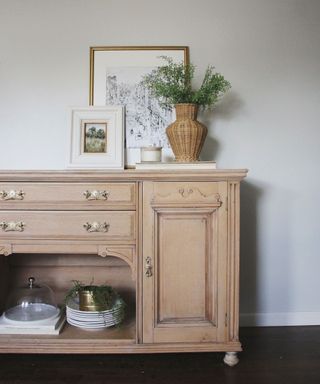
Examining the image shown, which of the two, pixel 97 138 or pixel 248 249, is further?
pixel 248 249

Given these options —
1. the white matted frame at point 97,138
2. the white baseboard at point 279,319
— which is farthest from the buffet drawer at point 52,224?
the white baseboard at point 279,319

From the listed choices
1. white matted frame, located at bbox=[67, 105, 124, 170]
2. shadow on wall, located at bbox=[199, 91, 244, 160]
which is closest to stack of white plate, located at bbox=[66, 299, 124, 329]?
white matted frame, located at bbox=[67, 105, 124, 170]

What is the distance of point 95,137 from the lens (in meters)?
2.00

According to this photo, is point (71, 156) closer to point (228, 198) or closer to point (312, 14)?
point (228, 198)

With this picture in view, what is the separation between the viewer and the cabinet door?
1.70m

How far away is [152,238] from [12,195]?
683 millimetres

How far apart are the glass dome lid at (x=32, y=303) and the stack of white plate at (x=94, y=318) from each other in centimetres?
11

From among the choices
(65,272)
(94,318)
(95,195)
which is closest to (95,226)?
(95,195)

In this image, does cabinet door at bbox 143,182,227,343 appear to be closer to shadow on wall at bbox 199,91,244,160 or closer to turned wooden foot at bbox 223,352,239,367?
turned wooden foot at bbox 223,352,239,367

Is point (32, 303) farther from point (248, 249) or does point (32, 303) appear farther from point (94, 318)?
point (248, 249)

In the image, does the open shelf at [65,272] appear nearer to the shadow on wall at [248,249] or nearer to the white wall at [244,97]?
the white wall at [244,97]

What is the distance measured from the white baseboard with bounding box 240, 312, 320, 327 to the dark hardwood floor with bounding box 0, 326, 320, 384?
0.79 ft

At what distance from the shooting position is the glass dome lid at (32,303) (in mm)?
1915

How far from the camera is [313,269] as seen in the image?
2.25 meters
